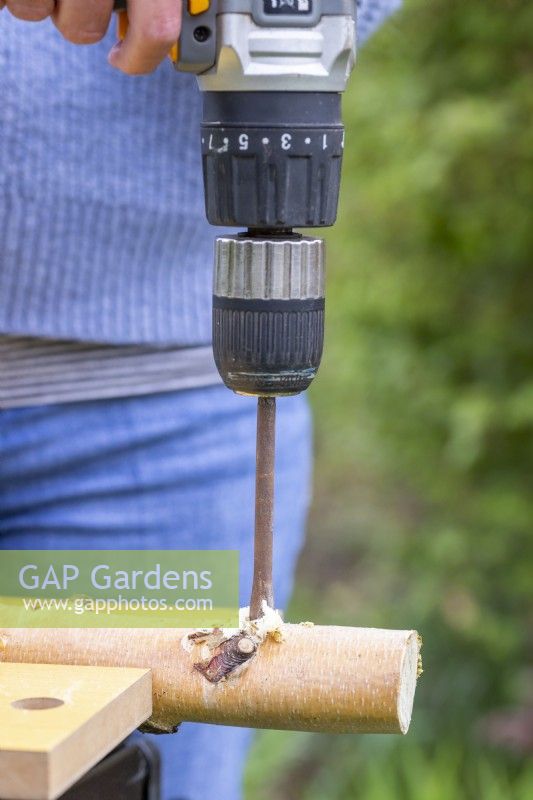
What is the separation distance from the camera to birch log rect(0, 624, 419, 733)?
2.24ft

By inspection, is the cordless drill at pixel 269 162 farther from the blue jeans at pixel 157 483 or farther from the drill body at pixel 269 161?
the blue jeans at pixel 157 483

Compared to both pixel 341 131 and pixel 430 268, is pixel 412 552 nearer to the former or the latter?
pixel 430 268

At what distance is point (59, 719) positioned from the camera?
618 millimetres

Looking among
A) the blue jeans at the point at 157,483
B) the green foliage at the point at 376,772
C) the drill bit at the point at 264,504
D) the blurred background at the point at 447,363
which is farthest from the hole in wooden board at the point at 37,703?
the green foliage at the point at 376,772

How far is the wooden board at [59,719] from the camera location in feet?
1.90

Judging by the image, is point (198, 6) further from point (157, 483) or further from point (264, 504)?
point (157, 483)

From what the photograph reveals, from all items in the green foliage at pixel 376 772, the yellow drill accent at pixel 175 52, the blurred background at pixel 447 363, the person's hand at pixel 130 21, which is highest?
the person's hand at pixel 130 21

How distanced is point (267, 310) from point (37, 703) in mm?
235

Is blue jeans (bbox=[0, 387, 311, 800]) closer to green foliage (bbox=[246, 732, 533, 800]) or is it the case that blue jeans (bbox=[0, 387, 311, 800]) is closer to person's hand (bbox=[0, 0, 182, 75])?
person's hand (bbox=[0, 0, 182, 75])

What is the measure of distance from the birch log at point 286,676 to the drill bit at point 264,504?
0.03 m

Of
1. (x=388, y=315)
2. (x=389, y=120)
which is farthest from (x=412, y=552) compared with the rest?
(x=389, y=120)

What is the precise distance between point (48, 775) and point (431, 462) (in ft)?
5.92

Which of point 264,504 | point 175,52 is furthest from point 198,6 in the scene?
point 264,504

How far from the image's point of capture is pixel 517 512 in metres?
2.18
